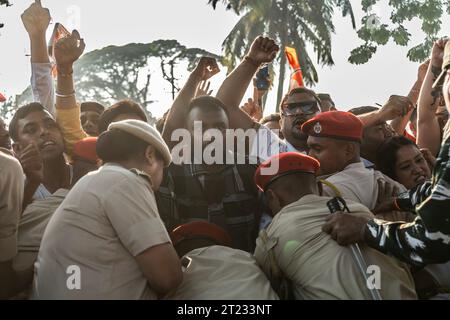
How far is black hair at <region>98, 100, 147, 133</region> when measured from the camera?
3561mm

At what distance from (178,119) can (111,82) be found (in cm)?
2727

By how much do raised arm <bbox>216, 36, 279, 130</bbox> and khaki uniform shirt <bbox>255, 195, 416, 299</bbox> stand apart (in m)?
1.55

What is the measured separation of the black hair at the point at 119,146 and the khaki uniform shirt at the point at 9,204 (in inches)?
17.9

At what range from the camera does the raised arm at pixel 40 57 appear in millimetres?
4062

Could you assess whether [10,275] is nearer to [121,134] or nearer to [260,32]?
[121,134]

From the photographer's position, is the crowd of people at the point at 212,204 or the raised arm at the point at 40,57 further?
the raised arm at the point at 40,57

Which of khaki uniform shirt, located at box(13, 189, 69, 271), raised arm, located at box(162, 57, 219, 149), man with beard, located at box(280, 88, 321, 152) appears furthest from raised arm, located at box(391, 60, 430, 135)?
khaki uniform shirt, located at box(13, 189, 69, 271)

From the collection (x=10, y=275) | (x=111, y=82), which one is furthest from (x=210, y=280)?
(x=111, y=82)

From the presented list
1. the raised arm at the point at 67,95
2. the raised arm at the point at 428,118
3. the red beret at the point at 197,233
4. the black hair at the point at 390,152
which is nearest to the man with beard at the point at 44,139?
the raised arm at the point at 67,95

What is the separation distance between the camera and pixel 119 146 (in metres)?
2.37

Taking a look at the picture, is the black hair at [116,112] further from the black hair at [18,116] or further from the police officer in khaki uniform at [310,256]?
the police officer in khaki uniform at [310,256]

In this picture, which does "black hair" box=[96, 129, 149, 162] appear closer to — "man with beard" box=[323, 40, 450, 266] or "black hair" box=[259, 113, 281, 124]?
"man with beard" box=[323, 40, 450, 266]

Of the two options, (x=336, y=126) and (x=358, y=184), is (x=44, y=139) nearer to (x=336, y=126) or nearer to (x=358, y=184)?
(x=336, y=126)

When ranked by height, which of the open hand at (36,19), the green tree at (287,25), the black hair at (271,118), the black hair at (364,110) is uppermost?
the green tree at (287,25)
